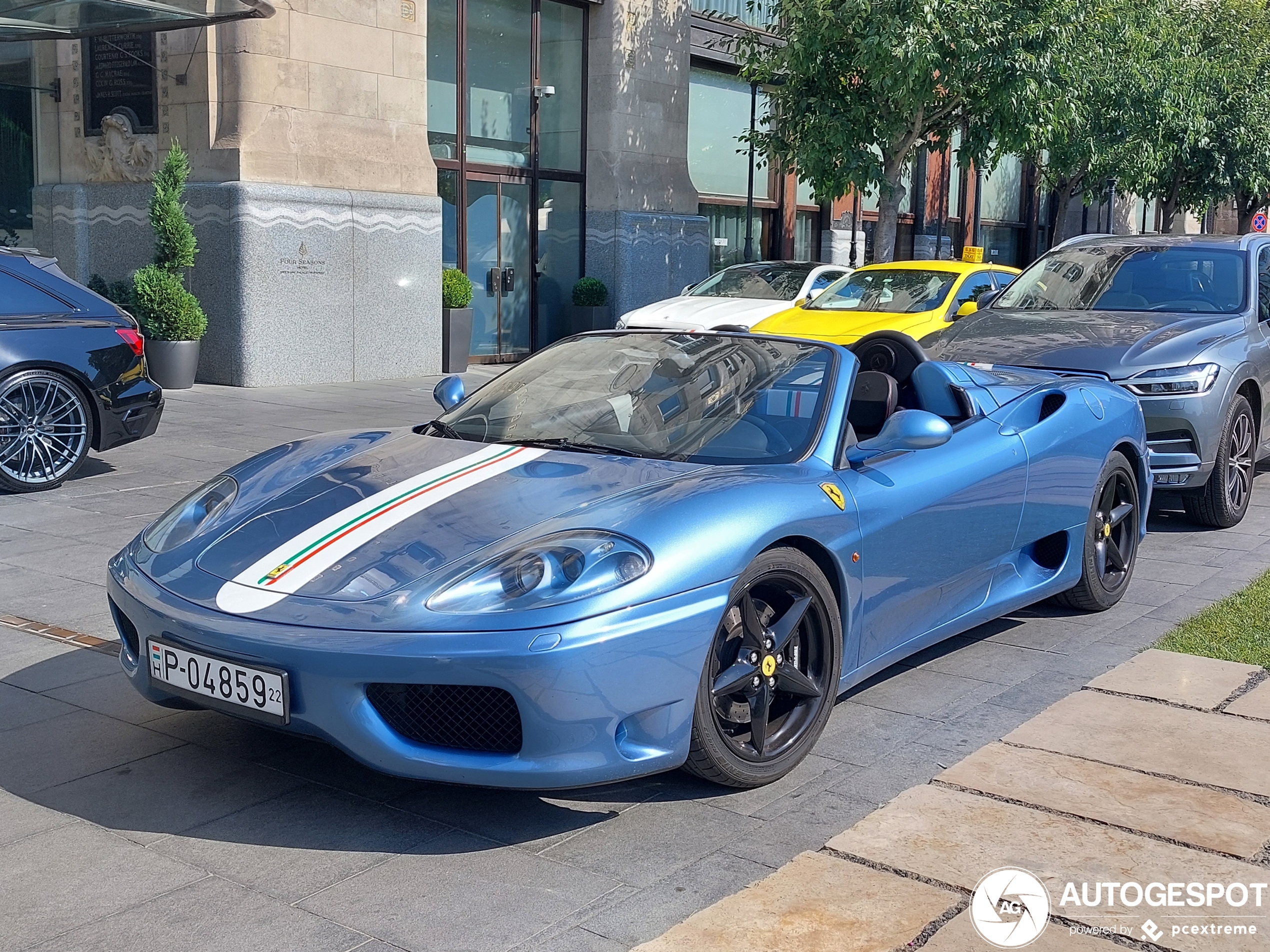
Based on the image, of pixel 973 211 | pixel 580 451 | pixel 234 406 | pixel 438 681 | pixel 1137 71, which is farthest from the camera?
pixel 973 211

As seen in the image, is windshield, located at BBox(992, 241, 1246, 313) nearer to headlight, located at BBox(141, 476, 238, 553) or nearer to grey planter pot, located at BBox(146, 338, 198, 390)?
headlight, located at BBox(141, 476, 238, 553)

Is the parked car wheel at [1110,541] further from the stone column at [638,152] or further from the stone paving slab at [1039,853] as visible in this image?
the stone column at [638,152]

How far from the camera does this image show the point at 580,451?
4426mm

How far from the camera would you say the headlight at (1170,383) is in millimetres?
7750

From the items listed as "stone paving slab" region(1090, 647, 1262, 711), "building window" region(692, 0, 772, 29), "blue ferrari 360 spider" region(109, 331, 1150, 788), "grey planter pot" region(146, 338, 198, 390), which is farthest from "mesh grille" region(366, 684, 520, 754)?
"building window" region(692, 0, 772, 29)

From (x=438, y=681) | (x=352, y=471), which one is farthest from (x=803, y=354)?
(x=438, y=681)

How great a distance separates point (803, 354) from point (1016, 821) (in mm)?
1764

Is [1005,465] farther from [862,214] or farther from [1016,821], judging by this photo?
[862,214]

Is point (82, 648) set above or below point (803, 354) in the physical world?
below

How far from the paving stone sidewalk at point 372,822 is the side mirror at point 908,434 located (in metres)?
0.89

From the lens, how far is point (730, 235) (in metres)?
23.1

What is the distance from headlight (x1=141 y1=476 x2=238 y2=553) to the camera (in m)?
4.18

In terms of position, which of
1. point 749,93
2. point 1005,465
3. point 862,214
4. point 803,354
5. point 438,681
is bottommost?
point 438,681

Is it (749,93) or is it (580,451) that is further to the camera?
(749,93)
